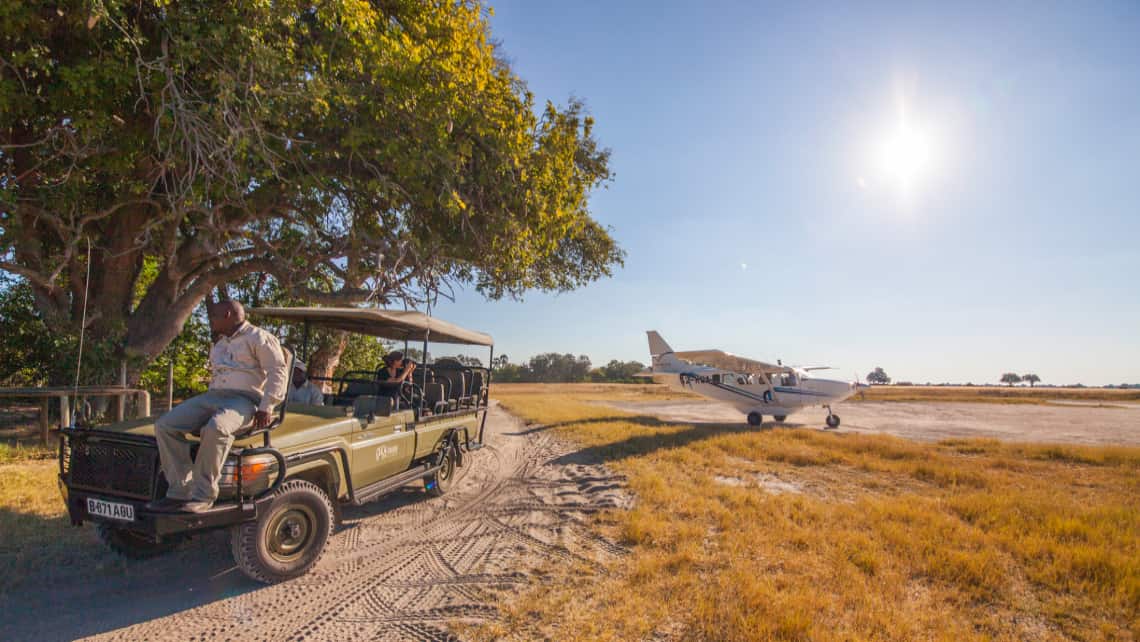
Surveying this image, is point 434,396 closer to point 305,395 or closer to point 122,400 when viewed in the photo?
point 305,395

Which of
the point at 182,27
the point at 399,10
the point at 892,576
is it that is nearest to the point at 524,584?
the point at 892,576

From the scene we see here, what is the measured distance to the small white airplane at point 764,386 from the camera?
19.3 m

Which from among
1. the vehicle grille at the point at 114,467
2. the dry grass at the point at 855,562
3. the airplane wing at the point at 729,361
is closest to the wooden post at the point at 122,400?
the vehicle grille at the point at 114,467

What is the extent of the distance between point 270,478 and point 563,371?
342 ft

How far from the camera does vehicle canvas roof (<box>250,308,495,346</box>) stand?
5.94 meters

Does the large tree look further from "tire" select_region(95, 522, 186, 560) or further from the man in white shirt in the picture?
"tire" select_region(95, 522, 186, 560)

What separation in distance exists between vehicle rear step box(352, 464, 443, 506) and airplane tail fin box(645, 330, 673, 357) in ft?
63.7

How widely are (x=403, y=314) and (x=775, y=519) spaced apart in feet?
18.2

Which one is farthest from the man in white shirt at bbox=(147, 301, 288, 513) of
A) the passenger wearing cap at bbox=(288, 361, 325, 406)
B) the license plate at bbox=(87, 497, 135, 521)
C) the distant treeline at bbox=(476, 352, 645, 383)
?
the distant treeline at bbox=(476, 352, 645, 383)

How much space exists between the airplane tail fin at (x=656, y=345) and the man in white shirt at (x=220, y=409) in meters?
22.1

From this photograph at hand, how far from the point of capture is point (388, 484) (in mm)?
5691

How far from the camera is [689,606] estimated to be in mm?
3791

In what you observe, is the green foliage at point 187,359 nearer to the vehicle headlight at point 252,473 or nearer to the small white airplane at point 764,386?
the vehicle headlight at point 252,473

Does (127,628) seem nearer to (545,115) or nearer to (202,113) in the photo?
(202,113)
